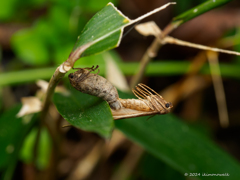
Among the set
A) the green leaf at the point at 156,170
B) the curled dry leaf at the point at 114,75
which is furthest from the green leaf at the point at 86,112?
the green leaf at the point at 156,170

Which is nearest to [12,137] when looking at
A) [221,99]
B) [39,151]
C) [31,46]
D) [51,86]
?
[51,86]

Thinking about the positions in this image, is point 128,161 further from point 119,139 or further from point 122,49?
point 122,49

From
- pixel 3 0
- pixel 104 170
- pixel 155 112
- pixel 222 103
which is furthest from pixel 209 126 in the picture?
pixel 3 0

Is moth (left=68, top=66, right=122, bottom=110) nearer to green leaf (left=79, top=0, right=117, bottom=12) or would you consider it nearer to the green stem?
the green stem

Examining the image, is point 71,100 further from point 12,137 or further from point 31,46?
point 31,46

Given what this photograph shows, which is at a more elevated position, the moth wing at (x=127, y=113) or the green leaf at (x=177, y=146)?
the moth wing at (x=127, y=113)

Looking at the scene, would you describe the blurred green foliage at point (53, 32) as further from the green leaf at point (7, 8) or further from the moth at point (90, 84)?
the moth at point (90, 84)

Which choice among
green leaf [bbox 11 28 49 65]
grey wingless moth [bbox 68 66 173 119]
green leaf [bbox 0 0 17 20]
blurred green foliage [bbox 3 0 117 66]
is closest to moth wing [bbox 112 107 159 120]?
grey wingless moth [bbox 68 66 173 119]
